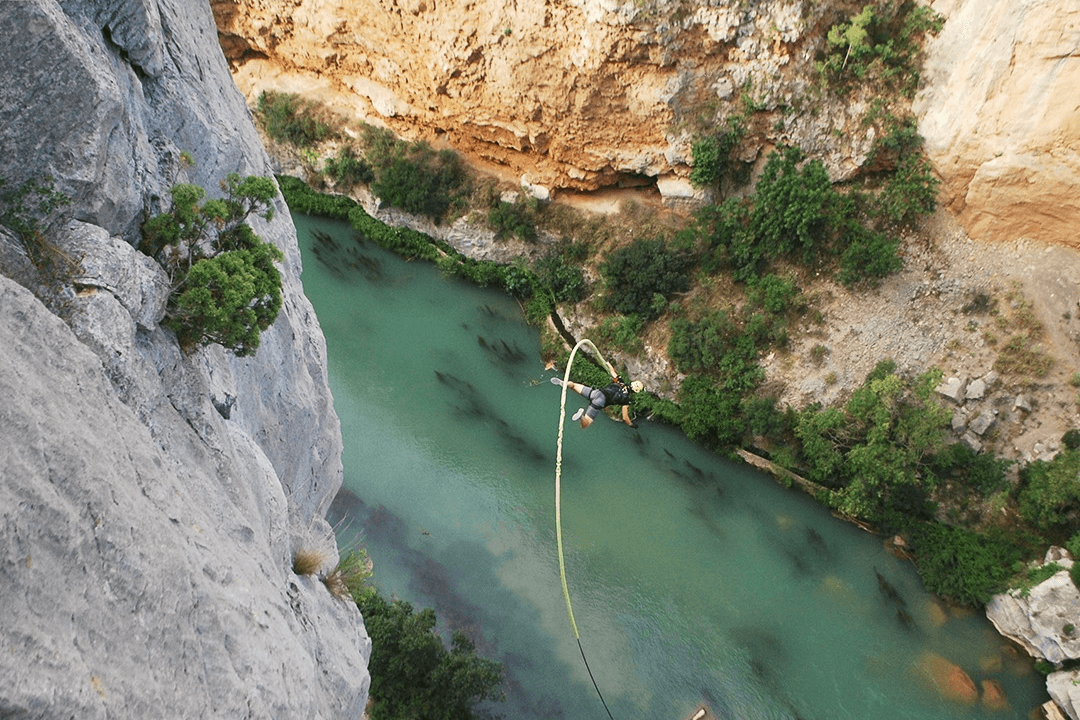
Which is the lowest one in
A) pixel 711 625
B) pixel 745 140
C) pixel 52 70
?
pixel 711 625

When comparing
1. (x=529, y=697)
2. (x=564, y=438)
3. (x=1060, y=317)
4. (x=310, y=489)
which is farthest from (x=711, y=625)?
(x=1060, y=317)

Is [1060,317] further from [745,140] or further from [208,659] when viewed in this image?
[208,659]

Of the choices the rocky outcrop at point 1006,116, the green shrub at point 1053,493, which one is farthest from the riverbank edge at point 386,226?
the green shrub at point 1053,493

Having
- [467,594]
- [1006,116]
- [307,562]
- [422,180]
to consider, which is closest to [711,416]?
[467,594]

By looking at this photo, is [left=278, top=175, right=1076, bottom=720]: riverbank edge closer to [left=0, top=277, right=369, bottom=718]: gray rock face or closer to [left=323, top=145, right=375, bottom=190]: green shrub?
[left=323, top=145, right=375, bottom=190]: green shrub

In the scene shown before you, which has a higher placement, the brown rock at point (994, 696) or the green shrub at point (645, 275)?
the green shrub at point (645, 275)

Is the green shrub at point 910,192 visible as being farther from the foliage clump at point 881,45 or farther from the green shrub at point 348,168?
the green shrub at point 348,168

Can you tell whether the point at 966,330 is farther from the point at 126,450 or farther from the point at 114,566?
the point at 114,566
